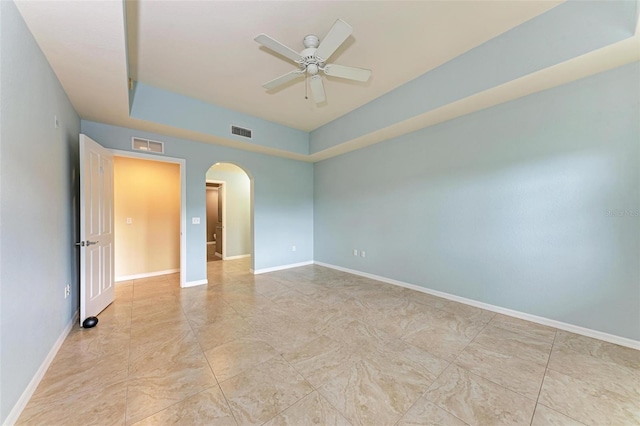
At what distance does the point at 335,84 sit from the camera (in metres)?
3.29

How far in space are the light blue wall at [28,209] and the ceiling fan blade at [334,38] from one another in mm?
2051

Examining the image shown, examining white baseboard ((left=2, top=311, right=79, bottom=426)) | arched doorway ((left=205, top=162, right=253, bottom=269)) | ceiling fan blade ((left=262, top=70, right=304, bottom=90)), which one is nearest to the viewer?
white baseboard ((left=2, top=311, right=79, bottom=426))

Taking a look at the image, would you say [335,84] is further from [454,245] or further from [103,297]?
[103,297]

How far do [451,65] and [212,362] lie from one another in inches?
158

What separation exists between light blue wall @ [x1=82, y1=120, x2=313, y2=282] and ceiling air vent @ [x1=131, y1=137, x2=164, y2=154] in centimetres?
7

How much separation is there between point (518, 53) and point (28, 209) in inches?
175

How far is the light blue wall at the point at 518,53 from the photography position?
1925 millimetres

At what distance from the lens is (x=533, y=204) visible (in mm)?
2709

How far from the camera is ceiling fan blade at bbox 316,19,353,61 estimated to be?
1813 millimetres

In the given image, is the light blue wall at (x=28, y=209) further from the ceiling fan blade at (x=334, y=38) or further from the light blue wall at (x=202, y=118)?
the ceiling fan blade at (x=334, y=38)

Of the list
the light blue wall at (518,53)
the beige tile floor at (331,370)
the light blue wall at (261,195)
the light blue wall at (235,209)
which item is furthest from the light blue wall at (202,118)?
the beige tile floor at (331,370)

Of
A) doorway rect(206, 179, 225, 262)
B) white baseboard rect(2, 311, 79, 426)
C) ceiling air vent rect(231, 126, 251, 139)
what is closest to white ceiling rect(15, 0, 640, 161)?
ceiling air vent rect(231, 126, 251, 139)

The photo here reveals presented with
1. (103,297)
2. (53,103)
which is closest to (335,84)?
(53,103)

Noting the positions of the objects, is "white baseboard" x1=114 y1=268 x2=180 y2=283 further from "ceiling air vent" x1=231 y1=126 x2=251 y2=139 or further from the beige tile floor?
"ceiling air vent" x1=231 y1=126 x2=251 y2=139
